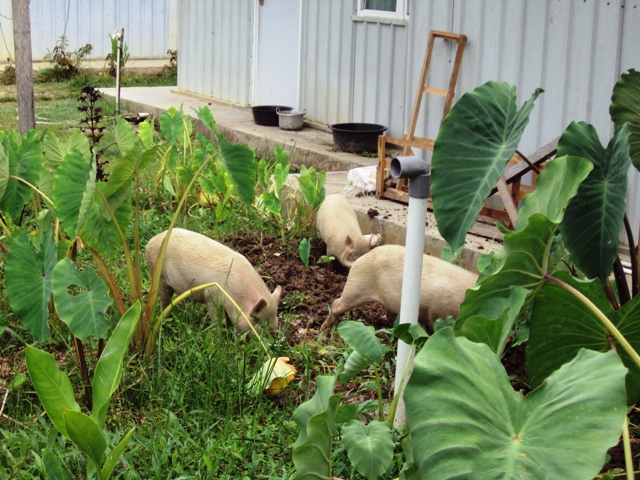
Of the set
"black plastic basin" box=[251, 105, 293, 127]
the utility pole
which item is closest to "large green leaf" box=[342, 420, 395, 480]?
the utility pole

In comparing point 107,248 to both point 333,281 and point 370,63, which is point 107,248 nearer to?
point 333,281

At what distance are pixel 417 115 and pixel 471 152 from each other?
12.0 feet

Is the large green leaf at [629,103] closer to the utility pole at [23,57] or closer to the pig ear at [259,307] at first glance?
the pig ear at [259,307]

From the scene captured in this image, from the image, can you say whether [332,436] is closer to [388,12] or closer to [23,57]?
[23,57]

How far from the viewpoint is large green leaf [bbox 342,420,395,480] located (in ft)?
9.68

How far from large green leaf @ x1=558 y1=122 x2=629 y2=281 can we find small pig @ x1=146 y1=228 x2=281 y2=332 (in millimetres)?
1721

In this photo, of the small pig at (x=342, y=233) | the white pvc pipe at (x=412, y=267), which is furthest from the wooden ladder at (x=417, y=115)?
the white pvc pipe at (x=412, y=267)

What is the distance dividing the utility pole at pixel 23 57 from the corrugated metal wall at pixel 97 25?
8901 mm

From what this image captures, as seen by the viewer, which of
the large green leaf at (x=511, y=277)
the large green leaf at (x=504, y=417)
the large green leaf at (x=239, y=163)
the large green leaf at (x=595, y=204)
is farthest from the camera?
the large green leaf at (x=239, y=163)

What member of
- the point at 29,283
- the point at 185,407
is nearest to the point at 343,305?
the point at 185,407

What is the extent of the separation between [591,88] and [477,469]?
12.8ft

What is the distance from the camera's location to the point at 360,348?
11.3 ft

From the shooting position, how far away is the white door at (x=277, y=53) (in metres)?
10.4

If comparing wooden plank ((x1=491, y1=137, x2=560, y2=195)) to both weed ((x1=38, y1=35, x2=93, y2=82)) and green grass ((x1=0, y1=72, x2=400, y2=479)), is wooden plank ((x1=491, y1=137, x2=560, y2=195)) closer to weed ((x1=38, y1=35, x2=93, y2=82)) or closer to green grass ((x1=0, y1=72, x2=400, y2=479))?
green grass ((x1=0, y1=72, x2=400, y2=479))
